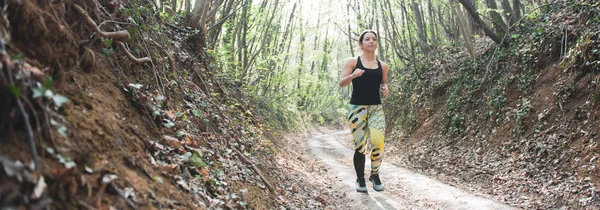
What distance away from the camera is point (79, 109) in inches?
81.9

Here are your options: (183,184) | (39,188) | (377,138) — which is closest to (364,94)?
(377,138)

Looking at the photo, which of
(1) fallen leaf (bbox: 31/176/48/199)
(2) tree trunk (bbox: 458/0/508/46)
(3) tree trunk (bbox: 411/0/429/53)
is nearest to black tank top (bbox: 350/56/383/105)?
(1) fallen leaf (bbox: 31/176/48/199)

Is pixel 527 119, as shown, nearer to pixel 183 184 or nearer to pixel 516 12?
pixel 516 12

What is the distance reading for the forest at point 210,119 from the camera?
5.53 feet

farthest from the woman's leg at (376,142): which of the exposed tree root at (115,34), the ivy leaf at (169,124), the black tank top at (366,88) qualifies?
the exposed tree root at (115,34)

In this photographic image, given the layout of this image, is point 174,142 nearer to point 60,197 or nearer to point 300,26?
point 60,197

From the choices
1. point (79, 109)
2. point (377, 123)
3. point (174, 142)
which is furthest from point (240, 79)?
point (79, 109)

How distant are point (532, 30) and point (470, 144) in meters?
3.11

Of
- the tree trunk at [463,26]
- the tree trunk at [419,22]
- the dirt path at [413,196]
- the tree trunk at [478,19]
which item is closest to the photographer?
the dirt path at [413,196]

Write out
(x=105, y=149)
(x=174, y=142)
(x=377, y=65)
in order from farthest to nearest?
(x=377, y=65) < (x=174, y=142) < (x=105, y=149)

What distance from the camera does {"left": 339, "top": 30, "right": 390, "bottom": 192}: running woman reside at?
5.06 meters

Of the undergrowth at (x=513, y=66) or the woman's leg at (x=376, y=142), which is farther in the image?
the undergrowth at (x=513, y=66)

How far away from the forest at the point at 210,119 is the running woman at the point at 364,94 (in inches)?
29.2

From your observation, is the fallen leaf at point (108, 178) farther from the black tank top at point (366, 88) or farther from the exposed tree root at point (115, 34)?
the black tank top at point (366, 88)
